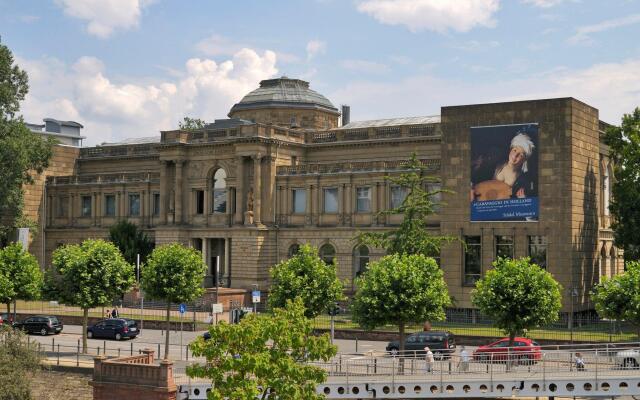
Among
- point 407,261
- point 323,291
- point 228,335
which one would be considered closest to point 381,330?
point 323,291

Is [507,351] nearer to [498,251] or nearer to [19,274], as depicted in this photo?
[498,251]

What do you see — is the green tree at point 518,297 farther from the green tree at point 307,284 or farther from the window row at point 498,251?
the window row at point 498,251

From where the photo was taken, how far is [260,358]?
32.0 meters

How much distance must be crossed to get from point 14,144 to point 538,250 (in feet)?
145

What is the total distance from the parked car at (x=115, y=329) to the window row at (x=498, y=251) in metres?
23.0

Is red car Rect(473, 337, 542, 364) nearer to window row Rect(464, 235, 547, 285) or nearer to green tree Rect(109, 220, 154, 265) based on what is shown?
window row Rect(464, 235, 547, 285)

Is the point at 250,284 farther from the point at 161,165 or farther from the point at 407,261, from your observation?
the point at 407,261

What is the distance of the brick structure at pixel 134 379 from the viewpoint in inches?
1673

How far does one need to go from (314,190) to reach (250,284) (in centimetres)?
956

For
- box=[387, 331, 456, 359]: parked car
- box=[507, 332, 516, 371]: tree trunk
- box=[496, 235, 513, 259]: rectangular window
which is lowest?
box=[387, 331, 456, 359]: parked car

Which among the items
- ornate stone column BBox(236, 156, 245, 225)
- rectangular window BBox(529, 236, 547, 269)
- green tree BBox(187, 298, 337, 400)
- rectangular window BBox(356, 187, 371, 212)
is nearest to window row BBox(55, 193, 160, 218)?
ornate stone column BBox(236, 156, 245, 225)

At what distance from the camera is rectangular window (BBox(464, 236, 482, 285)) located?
68.0m

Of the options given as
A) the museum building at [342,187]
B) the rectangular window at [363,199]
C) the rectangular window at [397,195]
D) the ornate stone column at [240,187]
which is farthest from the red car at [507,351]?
the ornate stone column at [240,187]

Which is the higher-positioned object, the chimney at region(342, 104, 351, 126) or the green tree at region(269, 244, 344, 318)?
the chimney at region(342, 104, 351, 126)
